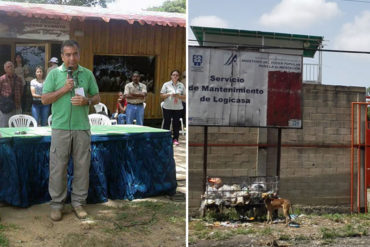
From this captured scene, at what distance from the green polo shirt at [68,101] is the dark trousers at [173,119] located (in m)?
0.44

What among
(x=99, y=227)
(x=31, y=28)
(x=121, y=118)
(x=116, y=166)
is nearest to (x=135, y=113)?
(x=121, y=118)

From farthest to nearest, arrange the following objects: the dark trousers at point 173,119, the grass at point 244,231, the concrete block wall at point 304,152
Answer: the concrete block wall at point 304,152, the grass at point 244,231, the dark trousers at point 173,119

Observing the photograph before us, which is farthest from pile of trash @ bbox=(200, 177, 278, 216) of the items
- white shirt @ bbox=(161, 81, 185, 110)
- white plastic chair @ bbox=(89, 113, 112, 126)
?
white shirt @ bbox=(161, 81, 185, 110)

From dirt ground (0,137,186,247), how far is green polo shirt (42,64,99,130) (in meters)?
0.50

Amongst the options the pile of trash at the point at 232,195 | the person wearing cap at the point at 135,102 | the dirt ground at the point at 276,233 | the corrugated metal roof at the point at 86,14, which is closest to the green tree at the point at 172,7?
the corrugated metal roof at the point at 86,14

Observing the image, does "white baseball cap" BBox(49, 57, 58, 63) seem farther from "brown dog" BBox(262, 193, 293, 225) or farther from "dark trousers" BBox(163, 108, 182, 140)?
"brown dog" BBox(262, 193, 293, 225)

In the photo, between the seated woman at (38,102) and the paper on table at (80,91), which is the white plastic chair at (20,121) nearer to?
the seated woman at (38,102)

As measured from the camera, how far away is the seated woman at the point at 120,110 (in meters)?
3.17

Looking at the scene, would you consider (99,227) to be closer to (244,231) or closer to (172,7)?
(172,7)

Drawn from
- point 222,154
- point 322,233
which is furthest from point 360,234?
point 222,154

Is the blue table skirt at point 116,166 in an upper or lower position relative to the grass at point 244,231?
upper

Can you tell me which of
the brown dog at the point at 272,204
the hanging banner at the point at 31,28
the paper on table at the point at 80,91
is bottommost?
the brown dog at the point at 272,204

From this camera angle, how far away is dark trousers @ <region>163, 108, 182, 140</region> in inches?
99.2

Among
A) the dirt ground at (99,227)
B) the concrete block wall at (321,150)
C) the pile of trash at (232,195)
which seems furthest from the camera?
the concrete block wall at (321,150)
